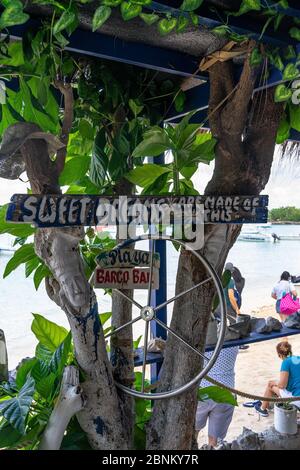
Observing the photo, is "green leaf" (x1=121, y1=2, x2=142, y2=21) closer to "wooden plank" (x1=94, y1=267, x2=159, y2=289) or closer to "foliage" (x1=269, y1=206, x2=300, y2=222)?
"wooden plank" (x1=94, y1=267, x2=159, y2=289)

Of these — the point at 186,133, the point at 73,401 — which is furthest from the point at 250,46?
the point at 73,401

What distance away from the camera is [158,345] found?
1.33 metres

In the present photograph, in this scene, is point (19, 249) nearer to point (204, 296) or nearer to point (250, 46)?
point (204, 296)

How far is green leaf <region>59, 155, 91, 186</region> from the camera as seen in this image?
3.82 feet

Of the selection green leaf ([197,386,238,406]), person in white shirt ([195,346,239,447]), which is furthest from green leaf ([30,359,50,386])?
person in white shirt ([195,346,239,447])

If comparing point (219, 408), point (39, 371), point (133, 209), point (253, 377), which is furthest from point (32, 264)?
point (253, 377)

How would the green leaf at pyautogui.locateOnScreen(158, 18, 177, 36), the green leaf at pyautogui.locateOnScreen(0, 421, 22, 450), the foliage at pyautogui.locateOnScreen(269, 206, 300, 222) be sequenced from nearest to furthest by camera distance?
the green leaf at pyautogui.locateOnScreen(158, 18, 177, 36) < the green leaf at pyautogui.locateOnScreen(0, 421, 22, 450) < the foliage at pyautogui.locateOnScreen(269, 206, 300, 222)

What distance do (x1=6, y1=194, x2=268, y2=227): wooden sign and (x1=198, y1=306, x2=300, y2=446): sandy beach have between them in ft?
6.85

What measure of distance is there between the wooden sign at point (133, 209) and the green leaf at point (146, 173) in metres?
0.15

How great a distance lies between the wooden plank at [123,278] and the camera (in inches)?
39.1

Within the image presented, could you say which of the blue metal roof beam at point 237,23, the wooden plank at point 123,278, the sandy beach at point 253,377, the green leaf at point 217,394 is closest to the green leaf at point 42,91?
the blue metal roof beam at point 237,23

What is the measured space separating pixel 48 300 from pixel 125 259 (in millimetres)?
5033

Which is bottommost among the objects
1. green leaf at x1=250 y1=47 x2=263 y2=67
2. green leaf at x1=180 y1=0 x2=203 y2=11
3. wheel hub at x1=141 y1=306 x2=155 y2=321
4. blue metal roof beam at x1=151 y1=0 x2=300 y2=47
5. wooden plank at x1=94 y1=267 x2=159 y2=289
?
wheel hub at x1=141 y1=306 x2=155 y2=321

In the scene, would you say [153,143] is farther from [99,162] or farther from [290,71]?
[290,71]
